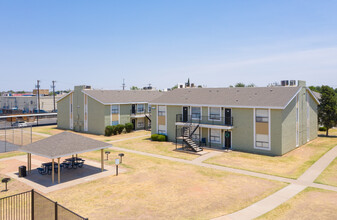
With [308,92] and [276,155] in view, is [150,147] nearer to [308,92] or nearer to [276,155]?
[276,155]

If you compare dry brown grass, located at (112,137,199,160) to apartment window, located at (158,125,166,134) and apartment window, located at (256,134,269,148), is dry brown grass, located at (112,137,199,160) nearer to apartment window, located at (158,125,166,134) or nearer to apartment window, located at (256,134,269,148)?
apartment window, located at (158,125,166,134)

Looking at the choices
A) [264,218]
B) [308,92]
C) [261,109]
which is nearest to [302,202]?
[264,218]

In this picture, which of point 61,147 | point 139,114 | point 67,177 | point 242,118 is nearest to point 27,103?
point 139,114

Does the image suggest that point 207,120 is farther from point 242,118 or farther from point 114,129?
point 114,129

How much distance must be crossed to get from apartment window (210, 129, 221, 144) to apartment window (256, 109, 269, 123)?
5.40 metres

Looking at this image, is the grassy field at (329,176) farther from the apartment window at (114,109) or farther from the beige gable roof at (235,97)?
the apartment window at (114,109)

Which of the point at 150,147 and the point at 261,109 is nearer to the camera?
the point at 261,109

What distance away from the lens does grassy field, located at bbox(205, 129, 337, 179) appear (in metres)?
22.2

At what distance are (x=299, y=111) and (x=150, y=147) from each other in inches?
785

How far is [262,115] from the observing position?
2833 cm

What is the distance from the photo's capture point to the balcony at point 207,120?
101 ft

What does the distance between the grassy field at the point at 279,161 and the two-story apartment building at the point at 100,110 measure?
23313mm

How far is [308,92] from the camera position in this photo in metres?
35.0

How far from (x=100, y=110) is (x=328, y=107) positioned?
120 feet
